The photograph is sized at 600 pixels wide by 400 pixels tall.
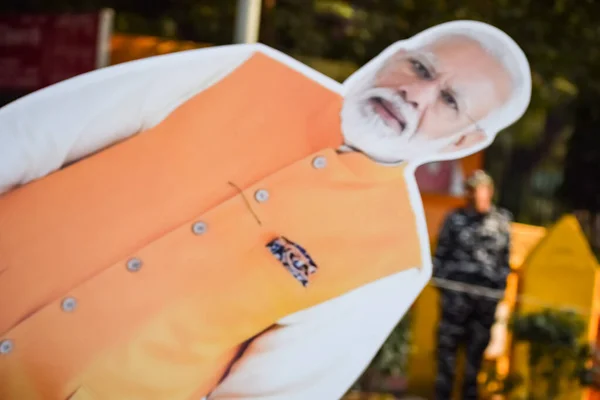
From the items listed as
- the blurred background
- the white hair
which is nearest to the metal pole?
the blurred background

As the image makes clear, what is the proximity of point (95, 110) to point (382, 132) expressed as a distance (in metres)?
0.89

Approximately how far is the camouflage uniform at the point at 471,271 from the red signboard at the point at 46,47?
145 cm

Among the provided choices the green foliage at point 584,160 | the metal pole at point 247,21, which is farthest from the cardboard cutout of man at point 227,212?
the green foliage at point 584,160

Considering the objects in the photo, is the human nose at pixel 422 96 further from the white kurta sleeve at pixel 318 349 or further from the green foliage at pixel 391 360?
the green foliage at pixel 391 360

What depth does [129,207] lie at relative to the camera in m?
2.21

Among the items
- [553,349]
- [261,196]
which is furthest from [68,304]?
[553,349]

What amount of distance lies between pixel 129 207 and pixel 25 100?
1.57 feet

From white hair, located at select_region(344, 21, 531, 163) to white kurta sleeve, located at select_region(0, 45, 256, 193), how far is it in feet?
1.34

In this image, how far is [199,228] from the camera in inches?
85.3

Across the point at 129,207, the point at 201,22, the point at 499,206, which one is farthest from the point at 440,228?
the point at 201,22

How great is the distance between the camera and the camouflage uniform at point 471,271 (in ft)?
7.75

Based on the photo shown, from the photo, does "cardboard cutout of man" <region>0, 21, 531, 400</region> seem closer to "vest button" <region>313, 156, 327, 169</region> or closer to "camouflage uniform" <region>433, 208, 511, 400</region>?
"vest button" <region>313, 156, 327, 169</region>

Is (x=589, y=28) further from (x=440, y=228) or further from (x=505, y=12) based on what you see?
(x=440, y=228)

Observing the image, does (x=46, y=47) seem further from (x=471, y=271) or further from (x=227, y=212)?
(x=471, y=271)
